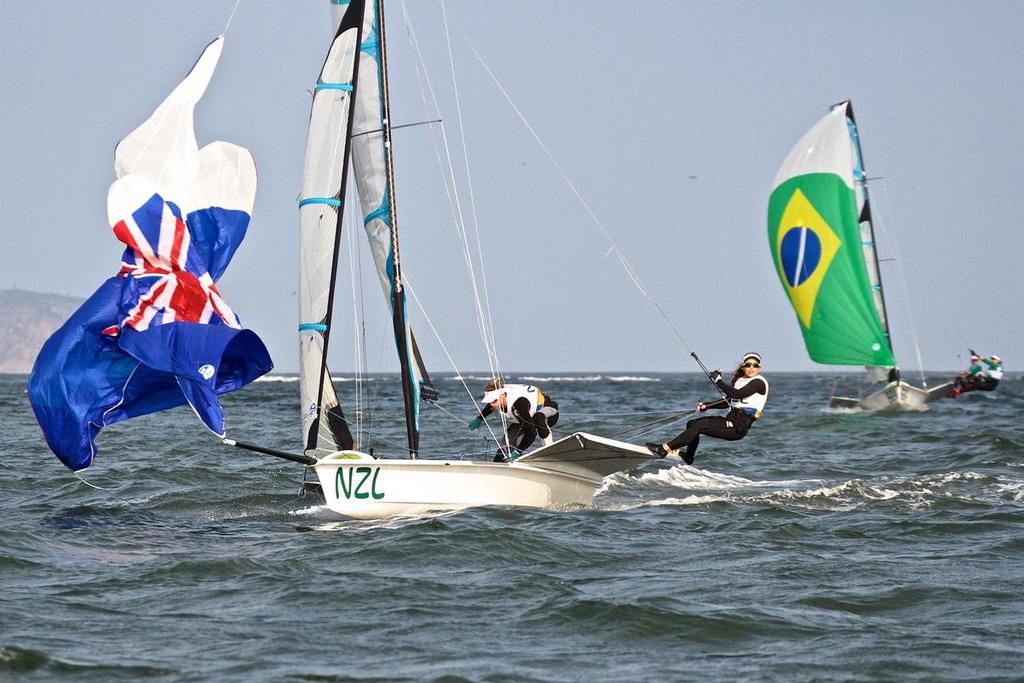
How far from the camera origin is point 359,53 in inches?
531

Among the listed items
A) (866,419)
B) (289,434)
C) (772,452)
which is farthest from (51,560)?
(866,419)

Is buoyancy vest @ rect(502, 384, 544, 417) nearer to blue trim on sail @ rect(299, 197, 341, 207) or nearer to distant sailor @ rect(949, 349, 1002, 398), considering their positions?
blue trim on sail @ rect(299, 197, 341, 207)

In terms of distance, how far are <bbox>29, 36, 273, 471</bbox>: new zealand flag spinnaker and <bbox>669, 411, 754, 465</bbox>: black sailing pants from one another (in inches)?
175

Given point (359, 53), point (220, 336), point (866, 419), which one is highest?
point (359, 53)

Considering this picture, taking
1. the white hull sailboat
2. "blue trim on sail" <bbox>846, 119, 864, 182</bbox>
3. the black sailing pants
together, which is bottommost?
the white hull sailboat

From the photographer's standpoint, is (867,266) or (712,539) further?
(867,266)

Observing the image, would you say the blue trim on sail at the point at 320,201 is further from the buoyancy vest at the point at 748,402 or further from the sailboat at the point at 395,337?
the buoyancy vest at the point at 748,402

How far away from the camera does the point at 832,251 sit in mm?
33219

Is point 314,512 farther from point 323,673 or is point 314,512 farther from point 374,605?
point 323,673

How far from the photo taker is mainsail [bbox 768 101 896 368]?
33.3 metres

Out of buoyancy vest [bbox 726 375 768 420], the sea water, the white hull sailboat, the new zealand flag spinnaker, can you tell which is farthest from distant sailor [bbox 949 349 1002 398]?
the new zealand flag spinnaker

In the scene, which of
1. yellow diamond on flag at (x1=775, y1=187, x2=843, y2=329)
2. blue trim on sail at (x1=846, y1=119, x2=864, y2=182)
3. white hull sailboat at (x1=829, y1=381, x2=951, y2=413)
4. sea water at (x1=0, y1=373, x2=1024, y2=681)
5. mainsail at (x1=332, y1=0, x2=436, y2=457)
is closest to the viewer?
sea water at (x1=0, y1=373, x2=1024, y2=681)

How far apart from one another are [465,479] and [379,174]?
3.36 m

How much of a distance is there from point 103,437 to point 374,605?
57.6 ft
